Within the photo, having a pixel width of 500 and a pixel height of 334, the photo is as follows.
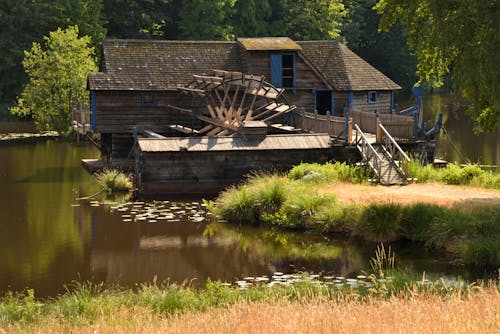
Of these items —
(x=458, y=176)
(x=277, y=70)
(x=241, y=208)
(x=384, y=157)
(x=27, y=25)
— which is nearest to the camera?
(x=241, y=208)

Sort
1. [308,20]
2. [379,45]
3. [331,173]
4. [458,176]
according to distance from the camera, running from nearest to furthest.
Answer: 1. [458,176]
2. [331,173]
3. [308,20]
4. [379,45]

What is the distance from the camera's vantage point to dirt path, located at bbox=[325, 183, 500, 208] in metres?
25.8

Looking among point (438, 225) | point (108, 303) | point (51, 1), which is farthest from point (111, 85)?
point (51, 1)

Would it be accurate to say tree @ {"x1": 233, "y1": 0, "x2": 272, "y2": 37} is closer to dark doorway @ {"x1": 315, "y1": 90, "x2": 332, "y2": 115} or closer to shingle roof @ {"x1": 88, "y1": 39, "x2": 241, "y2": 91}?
dark doorway @ {"x1": 315, "y1": 90, "x2": 332, "y2": 115}

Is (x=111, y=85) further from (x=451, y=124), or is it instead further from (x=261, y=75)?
(x=451, y=124)

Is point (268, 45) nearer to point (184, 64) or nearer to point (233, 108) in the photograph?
point (184, 64)

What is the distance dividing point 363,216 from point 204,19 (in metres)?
48.0

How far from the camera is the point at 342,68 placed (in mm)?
43938

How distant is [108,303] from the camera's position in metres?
15.5

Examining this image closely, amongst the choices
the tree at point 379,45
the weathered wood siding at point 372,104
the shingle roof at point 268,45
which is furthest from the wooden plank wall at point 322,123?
the tree at point 379,45

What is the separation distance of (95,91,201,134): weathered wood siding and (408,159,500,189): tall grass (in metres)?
13.3

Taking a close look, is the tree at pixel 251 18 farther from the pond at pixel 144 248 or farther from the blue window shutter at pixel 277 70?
the pond at pixel 144 248

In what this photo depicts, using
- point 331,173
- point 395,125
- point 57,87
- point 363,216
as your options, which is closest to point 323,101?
point 395,125

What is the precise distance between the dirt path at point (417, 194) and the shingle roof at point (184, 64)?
1374 centimetres
